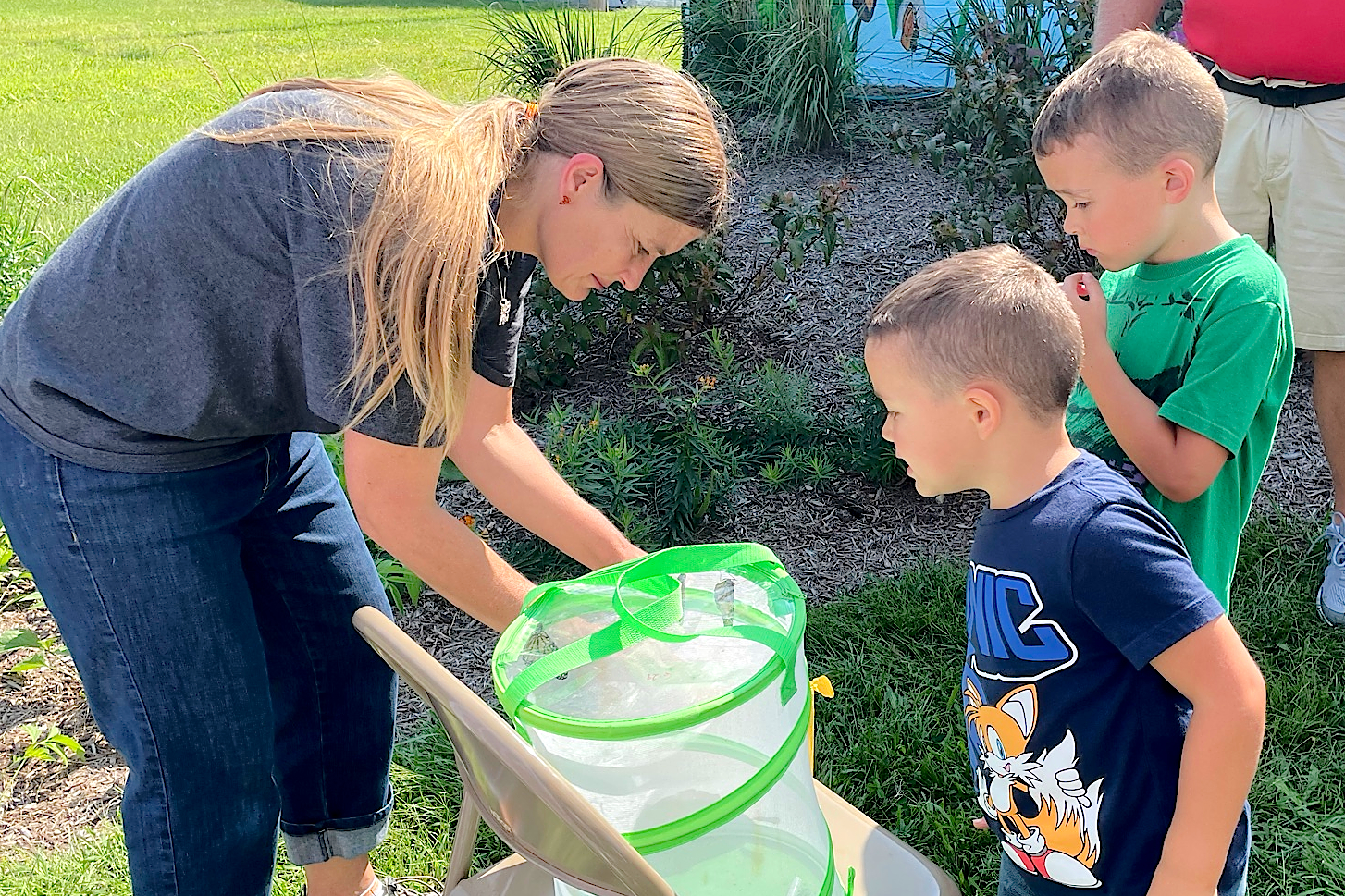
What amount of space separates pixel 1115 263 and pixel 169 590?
1486mm

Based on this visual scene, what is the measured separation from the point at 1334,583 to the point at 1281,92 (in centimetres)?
123

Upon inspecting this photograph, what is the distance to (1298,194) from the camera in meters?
2.81

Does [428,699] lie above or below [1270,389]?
below

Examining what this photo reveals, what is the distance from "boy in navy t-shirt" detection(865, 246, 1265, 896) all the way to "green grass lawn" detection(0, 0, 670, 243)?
446cm

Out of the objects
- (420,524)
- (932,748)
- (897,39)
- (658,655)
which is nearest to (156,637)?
(420,524)

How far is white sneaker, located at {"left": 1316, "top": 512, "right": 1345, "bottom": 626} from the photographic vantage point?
298 cm

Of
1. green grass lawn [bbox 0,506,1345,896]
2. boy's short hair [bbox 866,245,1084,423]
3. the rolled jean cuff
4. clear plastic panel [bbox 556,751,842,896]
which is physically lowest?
green grass lawn [bbox 0,506,1345,896]

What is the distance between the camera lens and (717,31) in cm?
602

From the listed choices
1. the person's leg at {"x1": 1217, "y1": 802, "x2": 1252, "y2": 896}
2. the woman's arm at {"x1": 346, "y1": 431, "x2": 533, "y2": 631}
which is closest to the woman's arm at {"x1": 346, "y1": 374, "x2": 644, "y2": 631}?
the woman's arm at {"x1": 346, "y1": 431, "x2": 533, "y2": 631}

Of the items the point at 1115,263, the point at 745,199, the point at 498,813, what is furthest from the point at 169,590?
the point at 745,199

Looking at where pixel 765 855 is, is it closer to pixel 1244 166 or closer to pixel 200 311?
pixel 200 311

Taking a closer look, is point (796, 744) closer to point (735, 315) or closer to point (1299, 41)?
point (1299, 41)

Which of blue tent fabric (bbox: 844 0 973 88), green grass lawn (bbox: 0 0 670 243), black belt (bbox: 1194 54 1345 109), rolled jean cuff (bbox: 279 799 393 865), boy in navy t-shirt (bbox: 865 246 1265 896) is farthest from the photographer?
green grass lawn (bbox: 0 0 670 243)

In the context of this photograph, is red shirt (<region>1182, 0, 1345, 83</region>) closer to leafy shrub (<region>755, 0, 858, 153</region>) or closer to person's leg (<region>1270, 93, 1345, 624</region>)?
person's leg (<region>1270, 93, 1345, 624</region>)
